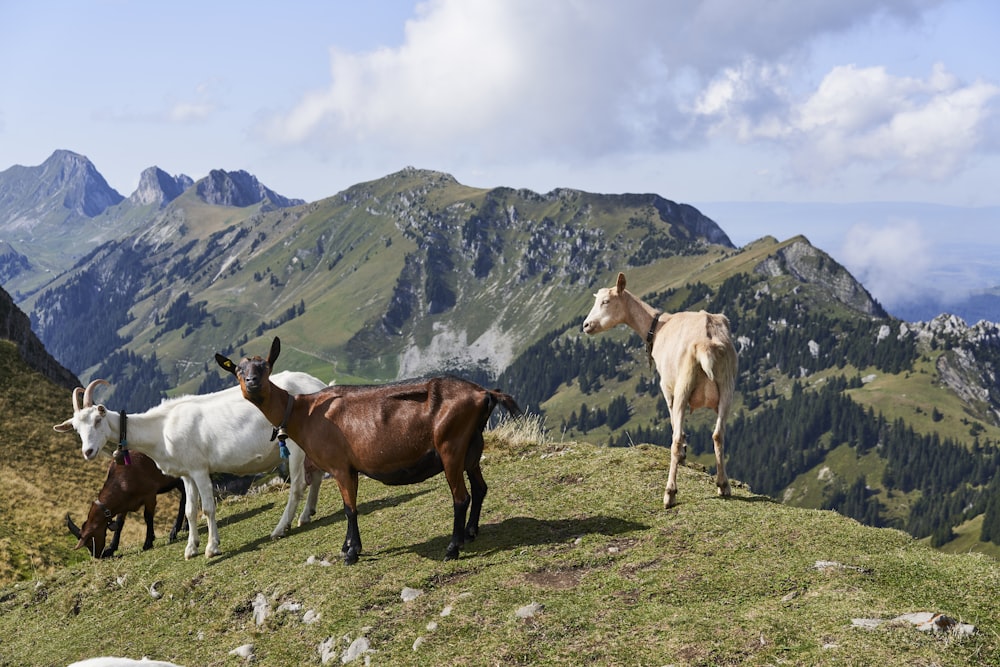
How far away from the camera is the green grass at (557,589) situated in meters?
8.30

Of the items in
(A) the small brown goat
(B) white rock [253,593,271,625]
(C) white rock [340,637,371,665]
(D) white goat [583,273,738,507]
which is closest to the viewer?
(C) white rock [340,637,371,665]

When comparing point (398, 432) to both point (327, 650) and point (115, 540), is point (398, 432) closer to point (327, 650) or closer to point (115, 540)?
point (327, 650)

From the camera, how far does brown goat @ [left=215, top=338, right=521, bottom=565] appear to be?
12484 mm

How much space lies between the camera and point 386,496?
17719 millimetres

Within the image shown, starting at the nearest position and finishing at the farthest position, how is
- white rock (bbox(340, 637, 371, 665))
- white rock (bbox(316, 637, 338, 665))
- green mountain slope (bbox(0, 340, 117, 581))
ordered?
white rock (bbox(340, 637, 371, 665))
white rock (bbox(316, 637, 338, 665))
green mountain slope (bbox(0, 340, 117, 581))

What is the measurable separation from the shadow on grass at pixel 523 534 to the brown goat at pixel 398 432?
34 centimetres

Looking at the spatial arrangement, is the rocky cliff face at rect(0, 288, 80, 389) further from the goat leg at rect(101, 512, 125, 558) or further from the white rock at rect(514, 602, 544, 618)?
the white rock at rect(514, 602, 544, 618)

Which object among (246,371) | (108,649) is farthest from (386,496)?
(108,649)

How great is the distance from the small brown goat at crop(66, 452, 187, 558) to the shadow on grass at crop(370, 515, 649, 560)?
837 centimetres

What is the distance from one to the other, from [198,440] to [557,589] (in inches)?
375

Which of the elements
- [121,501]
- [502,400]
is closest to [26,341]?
[121,501]

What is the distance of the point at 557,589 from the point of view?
10344mm

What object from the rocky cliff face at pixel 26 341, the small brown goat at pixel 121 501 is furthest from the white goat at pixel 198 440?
the rocky cliff face at pixel 26 341

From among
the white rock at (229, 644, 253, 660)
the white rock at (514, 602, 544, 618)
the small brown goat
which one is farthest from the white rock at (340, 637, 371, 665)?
the small brown goat
